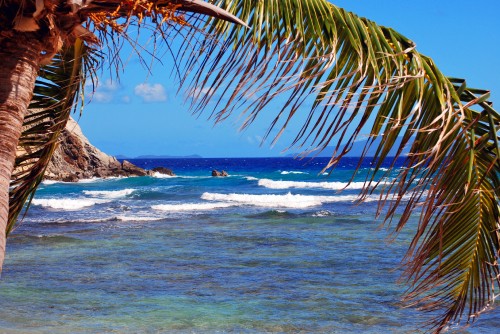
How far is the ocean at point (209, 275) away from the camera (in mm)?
8406

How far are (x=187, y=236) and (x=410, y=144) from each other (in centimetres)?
1436

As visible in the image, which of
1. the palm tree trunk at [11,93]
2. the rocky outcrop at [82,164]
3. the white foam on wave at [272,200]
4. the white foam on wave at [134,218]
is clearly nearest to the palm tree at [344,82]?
the palm tree trunk at [11,93]

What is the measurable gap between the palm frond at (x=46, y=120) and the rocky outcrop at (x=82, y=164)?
41800 mm

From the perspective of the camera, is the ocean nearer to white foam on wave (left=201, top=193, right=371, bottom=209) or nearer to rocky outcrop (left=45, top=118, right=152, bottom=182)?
white foam on wave (left=201, top=193, right=371, bottom=209)

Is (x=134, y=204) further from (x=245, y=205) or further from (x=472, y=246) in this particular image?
(x=472, y=246)

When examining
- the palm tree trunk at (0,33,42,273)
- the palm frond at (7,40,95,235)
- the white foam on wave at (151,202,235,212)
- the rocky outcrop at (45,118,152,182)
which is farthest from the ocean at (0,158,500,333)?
the rocky outcrop at (45,118,152,182)

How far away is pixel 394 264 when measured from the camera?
12.7 meters

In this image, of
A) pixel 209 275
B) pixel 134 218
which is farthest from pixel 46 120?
pixel 134 218

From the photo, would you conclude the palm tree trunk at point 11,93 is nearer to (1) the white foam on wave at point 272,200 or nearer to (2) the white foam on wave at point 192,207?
(2) the white foam on wave at point 192,207

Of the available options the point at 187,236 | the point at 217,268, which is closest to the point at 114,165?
the point at 187,236

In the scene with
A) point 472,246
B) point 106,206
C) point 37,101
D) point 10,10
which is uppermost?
point 10,10

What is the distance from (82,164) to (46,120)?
1818 inches

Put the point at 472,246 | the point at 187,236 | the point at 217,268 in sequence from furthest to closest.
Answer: the point at 187,236 < the point at 217,268 < the point at 472,246

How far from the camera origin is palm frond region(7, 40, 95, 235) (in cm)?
395
